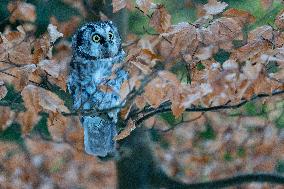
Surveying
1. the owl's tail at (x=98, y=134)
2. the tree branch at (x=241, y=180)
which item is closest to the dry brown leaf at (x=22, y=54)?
the owl's tail at (x=98, y=134)

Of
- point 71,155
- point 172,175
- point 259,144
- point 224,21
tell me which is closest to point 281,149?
point 259,144

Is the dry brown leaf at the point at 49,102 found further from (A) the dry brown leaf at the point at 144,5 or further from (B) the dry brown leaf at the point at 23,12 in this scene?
(B) the dry brown leaf at the point at 23,12

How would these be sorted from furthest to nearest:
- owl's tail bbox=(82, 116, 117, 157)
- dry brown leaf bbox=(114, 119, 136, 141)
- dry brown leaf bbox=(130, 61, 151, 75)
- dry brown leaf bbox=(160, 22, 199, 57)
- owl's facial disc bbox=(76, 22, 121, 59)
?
owl's tail bbox=(82, 116, 117, 157), owl's facial disc bbox=(76, 22, 121, 59), dry brown leaf bbox=(114, 119, 136, 141), dry brown leaf bbox=(160, 22, 199, 57), dry brown leaf bbox=(130, 61, 151, 75)

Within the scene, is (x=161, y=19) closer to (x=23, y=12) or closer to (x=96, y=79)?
(x=96, y=79)

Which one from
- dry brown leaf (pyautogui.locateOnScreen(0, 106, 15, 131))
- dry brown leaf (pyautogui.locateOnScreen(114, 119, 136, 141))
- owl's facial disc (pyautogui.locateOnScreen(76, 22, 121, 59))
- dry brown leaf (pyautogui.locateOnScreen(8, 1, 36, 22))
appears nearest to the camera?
dry brown leaf (pyautogui.locateOnScreen(114, 119, 136, 141))

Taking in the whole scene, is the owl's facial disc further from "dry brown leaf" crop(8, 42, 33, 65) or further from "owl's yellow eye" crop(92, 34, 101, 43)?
"dry brown leaf" crop(8, 42, 33, 65)

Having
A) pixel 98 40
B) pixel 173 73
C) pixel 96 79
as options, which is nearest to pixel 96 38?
pixel 98 40

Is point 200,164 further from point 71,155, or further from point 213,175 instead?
point 71,155

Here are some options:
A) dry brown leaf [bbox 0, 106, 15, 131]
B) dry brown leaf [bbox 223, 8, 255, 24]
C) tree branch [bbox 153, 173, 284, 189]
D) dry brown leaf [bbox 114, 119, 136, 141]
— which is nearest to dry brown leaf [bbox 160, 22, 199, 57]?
dry brown leaf [bbox 223, 8, 255, 24]
